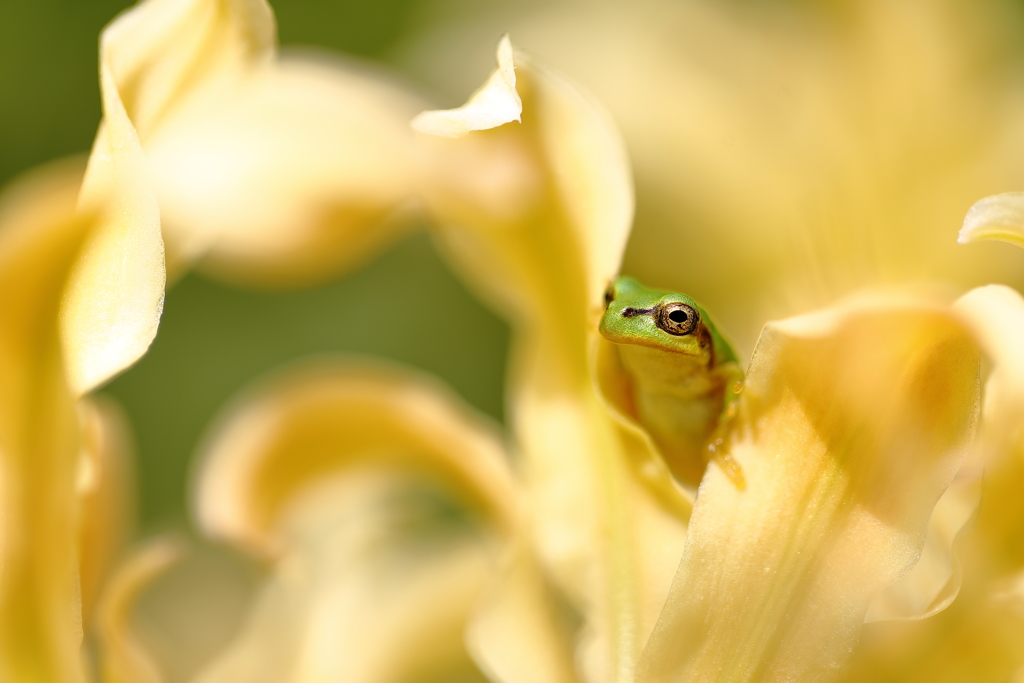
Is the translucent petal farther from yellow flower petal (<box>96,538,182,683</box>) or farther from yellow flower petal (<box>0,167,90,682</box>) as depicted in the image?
yellow flower petal (<box>96,538,182,683</box>)

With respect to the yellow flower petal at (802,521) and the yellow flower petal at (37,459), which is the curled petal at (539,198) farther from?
the yellow flower petal at (37,459)

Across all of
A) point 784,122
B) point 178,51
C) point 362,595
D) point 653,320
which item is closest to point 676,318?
point 653,320

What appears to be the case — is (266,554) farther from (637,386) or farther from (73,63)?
(73,63)

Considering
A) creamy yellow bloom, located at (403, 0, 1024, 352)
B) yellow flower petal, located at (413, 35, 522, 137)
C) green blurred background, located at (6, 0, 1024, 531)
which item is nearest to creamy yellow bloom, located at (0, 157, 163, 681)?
yellow flower petal, located at (413, 35, 522, 137)

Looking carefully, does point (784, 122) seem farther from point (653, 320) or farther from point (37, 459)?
point (37, 459)

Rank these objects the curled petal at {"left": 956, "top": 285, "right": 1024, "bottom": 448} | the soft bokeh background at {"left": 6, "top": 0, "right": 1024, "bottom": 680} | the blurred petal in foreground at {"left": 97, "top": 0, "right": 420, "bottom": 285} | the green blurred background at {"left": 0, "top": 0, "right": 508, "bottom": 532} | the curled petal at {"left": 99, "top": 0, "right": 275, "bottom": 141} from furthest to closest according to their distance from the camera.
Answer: the green blurred background at {"left": 0, "top": 0, "right": 508, "bottom": 532} → the soft bokeh background at {"left": 6, "top": 0, "right": 1024, "bottom": 680} → the blurred petal in foreground at {"left": 97, "top": 0, "right": 420, "bottom": 285} → the curled petal at {"left": 99, "top": 0, "right": 275, "bottom": 141} → the curled petal at {"left": 956, "top": 285, "right": 1024, "bottom": 448}

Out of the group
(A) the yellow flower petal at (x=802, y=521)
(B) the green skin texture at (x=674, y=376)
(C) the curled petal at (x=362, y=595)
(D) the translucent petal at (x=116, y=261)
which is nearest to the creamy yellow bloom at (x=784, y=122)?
(C) the curled petal at (x=362, y=595)
